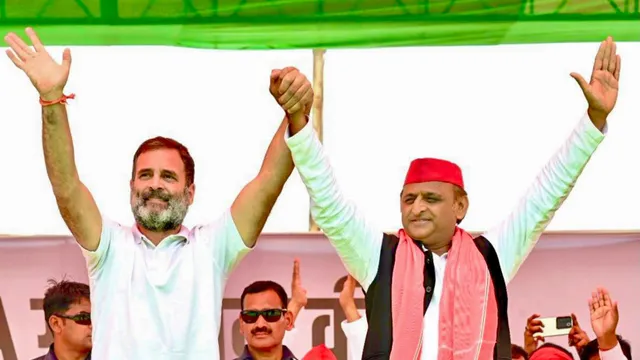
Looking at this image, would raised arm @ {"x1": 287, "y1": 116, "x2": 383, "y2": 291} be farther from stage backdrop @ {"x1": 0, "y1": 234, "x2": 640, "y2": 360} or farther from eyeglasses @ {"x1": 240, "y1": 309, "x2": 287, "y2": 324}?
stage backdrop @ {"x1": 0, "y1": 234, "x2": 640, "y2": 360}

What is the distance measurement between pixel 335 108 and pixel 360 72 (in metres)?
0.24

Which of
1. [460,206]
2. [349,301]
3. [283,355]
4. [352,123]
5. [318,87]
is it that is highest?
[318,87]

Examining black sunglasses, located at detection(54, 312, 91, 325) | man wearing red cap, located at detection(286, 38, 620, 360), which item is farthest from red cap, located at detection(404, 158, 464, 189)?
black sunglasses, located at detection(54, 312, 91, 325)

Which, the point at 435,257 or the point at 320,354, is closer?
the point at 435,257

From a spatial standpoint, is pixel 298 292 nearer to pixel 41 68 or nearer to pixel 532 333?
pixel 532 333

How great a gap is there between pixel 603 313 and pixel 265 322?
164 cm

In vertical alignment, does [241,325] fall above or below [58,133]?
below

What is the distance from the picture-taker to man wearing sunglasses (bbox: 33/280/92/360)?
5898 millimetres

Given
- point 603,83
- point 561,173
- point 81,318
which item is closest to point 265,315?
point 81,318

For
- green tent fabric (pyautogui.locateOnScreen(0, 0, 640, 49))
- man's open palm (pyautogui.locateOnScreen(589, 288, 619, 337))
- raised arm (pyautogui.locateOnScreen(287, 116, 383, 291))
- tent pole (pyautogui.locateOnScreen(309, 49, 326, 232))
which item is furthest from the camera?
tent pole (pyautogui.locateOnScreen(309, 49, 326, 232))

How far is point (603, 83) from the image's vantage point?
177 inches

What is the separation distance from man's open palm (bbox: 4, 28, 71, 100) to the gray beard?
20.4 inches

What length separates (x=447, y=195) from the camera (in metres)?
4.63

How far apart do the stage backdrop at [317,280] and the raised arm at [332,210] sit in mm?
1941
